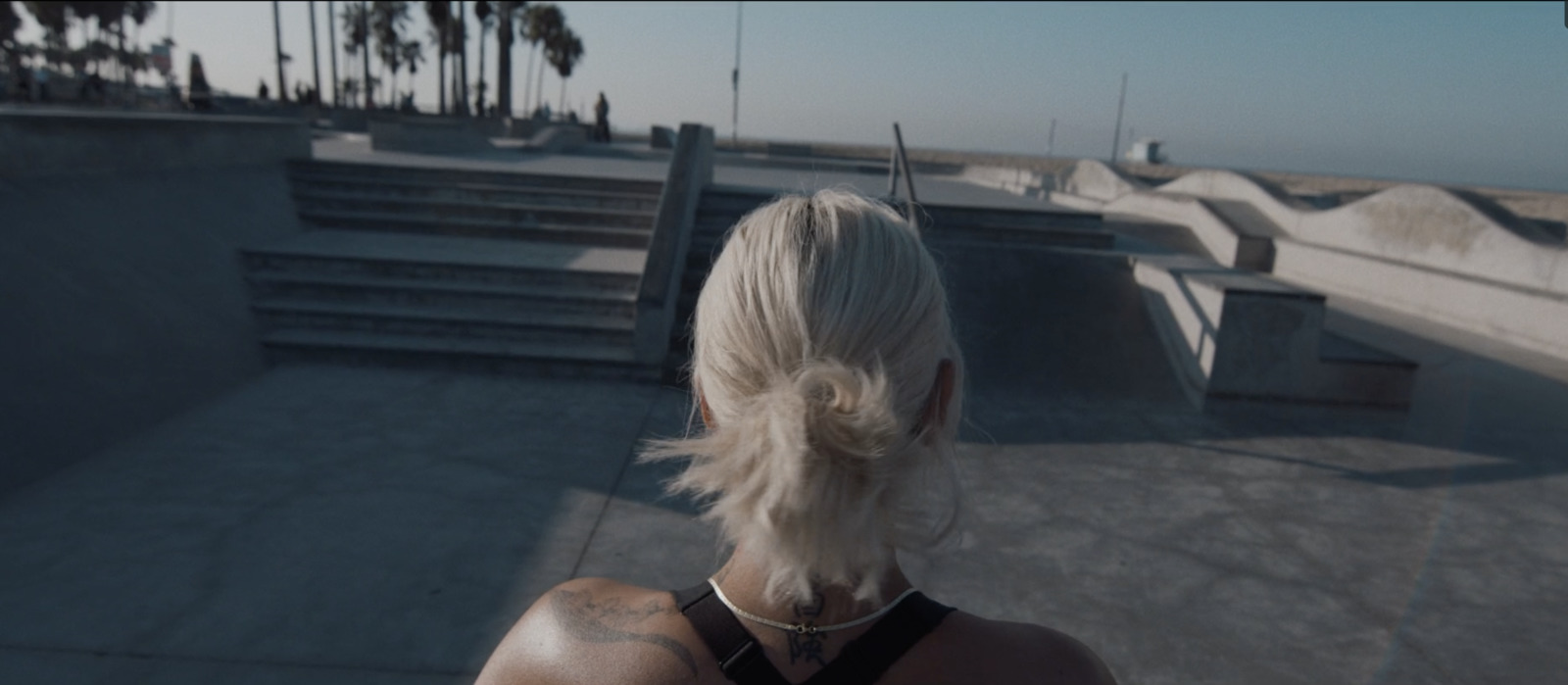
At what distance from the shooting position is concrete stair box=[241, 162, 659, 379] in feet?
22.5

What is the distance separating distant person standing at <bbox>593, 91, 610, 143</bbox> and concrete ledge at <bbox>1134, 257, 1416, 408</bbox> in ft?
78.7

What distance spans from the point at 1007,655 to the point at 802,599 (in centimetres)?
28

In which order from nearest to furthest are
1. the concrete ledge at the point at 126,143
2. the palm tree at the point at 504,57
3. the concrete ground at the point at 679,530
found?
the concrete ground at the point at 679,530, the concrete ledge at the point at 126,143, the palm tree at the point at 504,57

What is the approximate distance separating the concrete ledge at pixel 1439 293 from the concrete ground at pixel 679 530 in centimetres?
42

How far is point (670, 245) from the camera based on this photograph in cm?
738

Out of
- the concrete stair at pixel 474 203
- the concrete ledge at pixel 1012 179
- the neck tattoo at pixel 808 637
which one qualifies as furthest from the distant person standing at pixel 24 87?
the neck tattoo at pixel 808 637

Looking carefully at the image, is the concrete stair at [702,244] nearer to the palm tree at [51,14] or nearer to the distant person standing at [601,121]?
the distant person standing at [601,121]

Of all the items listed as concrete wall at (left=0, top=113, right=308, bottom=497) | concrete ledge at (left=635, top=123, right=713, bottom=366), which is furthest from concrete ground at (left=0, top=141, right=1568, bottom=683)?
concrete ledge at (left=635, top=123, right=713, bottom=366)

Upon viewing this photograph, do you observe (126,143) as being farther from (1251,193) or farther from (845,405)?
(1251,193)

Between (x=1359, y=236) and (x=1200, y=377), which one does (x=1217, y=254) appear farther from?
(x=1200, y=377)

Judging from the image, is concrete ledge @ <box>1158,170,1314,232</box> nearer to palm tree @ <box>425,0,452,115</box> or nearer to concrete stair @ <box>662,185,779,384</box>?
concrete stair @ <box>662,185,779,384</box>

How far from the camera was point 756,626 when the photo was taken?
116 centimetres

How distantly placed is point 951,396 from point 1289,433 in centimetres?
591

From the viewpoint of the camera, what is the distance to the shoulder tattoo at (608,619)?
116 cm
